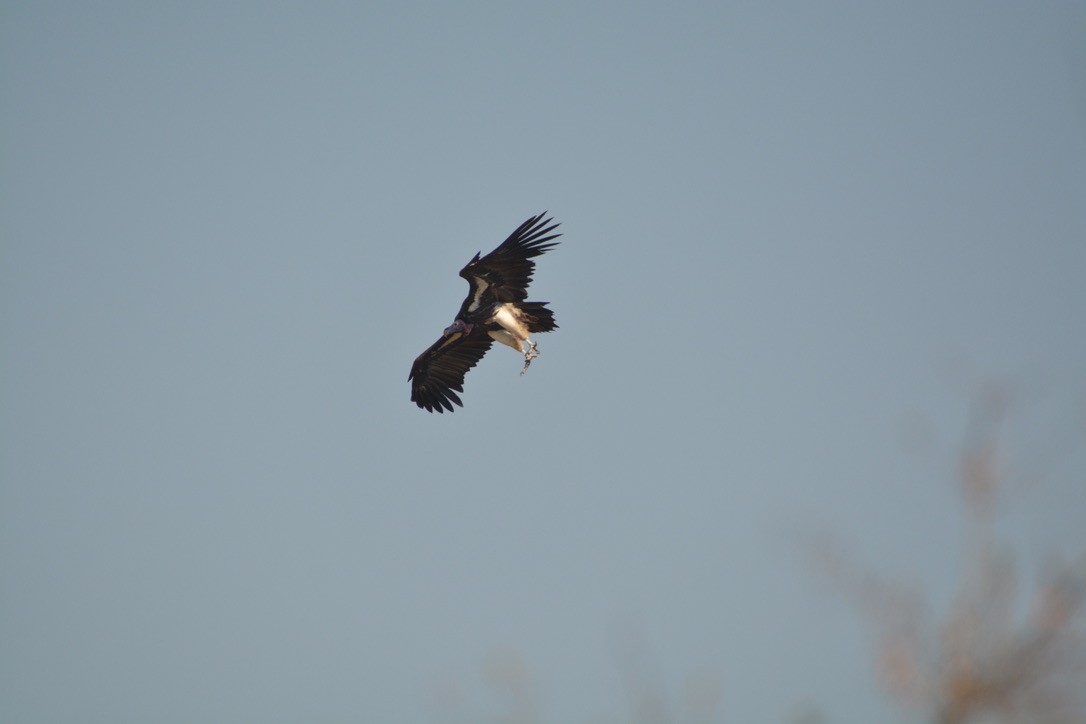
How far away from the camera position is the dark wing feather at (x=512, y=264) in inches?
1049

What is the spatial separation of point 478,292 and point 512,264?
115cm

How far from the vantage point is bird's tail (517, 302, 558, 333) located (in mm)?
26531

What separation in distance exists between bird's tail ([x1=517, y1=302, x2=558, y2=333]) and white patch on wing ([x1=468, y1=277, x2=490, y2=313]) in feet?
3.82

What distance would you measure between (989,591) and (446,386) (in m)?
23.9

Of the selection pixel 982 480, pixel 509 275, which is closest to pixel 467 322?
pixel 509 275

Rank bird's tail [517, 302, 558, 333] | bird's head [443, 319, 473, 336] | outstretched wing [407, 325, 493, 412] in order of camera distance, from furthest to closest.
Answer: outstretched wing [407, 325, 493, 412] < bird's head [443, 319, 473, 336] < bird's tail [517, 302, 558, 333]

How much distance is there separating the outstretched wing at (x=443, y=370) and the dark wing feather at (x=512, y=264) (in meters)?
2.61

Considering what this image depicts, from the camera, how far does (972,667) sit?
6785 millimetres

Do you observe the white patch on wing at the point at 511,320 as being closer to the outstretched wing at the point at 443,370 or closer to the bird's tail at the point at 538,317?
the bird's tail at the point at 538,317

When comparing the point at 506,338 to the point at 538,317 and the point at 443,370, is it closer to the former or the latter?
the point at 538,317

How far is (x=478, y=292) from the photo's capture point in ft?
90.5

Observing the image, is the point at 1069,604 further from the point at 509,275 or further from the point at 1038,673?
the point at 509,275

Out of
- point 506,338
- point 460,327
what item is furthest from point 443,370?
point 506,338

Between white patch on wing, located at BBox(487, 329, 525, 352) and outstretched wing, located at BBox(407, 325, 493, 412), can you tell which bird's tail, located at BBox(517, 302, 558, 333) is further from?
outstretched wing, located at BBox(407, 325, 493, 412)
